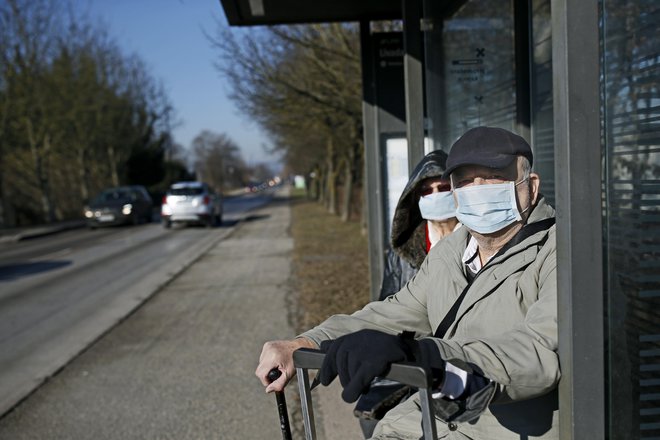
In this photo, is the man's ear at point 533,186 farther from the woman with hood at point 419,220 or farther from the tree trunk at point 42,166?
the tree trunk at point 42,166

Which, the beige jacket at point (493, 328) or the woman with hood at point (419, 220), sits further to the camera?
the woman with hood at point (419, 220)

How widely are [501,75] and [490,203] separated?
2.84 m

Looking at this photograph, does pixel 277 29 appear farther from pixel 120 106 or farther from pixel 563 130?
pixel 120 106

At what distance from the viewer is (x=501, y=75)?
15.9 ft

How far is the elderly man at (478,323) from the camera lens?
175 centimetres

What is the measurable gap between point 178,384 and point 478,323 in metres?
3.88

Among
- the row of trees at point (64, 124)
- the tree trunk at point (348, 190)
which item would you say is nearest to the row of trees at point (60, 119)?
the row of trees at point (64, 124)

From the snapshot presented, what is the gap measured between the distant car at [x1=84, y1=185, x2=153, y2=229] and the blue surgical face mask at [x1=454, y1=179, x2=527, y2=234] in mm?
28178

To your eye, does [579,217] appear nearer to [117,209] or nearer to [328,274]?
[328,274]

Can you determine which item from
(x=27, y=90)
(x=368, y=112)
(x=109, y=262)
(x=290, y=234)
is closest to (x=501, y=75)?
(x=368, y=112)

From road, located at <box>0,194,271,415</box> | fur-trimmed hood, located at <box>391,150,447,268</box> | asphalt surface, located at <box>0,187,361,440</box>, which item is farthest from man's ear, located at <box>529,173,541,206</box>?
road, located at <box>0,194,271,415</box>

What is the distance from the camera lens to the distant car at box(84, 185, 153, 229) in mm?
28812

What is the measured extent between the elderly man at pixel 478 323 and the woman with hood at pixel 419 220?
3.39ft

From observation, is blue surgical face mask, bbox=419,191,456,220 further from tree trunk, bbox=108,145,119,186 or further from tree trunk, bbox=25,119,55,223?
tree trunk, bbox=108,145,119,186
